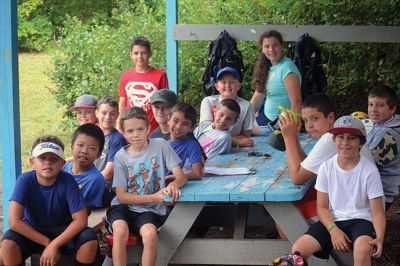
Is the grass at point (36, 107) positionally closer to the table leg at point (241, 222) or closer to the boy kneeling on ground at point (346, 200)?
the table leg at point (241, 222)

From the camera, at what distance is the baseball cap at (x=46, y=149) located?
513 cm

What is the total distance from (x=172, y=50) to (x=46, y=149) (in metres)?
4.13

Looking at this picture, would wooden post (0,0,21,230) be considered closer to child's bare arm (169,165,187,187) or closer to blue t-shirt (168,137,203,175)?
blue t-shirt (168,137,203,175)

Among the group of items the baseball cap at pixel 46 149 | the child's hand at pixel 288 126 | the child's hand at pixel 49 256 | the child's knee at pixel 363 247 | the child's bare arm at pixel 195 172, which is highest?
the child's hand at pixel 288 126

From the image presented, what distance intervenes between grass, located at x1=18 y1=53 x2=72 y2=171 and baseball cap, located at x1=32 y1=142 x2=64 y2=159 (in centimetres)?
533

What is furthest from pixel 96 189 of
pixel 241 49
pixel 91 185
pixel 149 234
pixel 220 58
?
pixel 241 49

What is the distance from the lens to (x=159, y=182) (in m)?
5.41

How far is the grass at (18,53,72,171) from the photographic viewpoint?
12.3 m

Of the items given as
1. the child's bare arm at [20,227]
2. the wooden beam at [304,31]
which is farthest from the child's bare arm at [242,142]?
the child's bare arm at [20,227]

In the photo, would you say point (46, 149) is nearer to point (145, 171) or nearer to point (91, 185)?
point (91, 185)

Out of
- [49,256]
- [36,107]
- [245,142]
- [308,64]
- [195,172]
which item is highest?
[308,64]

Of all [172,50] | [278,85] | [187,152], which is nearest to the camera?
[187,152]

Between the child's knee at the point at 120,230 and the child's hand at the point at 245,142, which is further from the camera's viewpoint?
the child's hand at the point at 245,142

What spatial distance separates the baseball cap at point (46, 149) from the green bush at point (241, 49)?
595 centimetres
